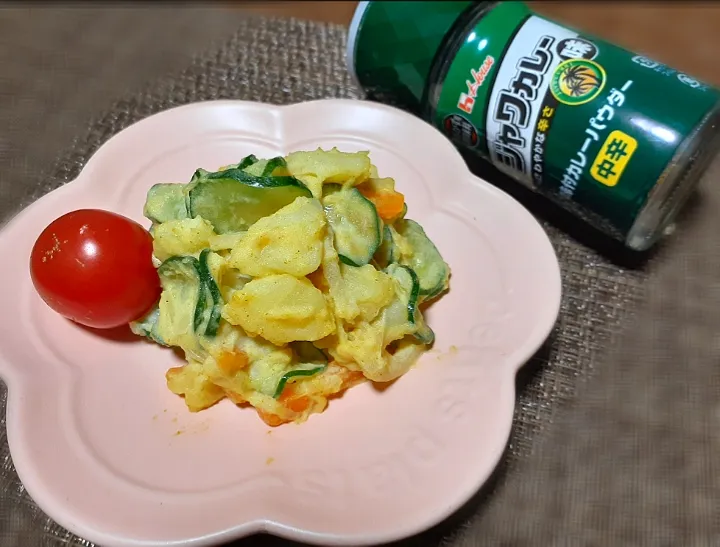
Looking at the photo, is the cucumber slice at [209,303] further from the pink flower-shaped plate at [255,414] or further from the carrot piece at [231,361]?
the pink flower-shaped plate at [255,414]

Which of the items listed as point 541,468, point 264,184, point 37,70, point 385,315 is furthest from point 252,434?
point 37,70

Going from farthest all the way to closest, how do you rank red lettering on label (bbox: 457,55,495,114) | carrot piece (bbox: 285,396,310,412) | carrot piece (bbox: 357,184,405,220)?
red lettering on label (bbox: 457,55,495,114)
carrot piece (bbox: 357,184,405,220)
carrot piece (bbox: 285,396,310,412)

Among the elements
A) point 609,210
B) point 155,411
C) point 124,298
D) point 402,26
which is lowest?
point 155,411

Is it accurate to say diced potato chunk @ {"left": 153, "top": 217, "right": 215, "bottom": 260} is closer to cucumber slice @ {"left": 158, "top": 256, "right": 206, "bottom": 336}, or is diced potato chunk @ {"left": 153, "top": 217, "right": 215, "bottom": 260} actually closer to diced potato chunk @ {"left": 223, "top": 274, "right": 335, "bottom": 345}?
cucumber slice @ {"left": 158, "top": 256, "right": 206, "bottom": 336}

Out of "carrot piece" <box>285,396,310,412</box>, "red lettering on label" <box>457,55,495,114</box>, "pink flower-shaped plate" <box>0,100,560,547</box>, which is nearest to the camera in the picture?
"pink flower-shaped plate" <box>0,100,560,547</box>

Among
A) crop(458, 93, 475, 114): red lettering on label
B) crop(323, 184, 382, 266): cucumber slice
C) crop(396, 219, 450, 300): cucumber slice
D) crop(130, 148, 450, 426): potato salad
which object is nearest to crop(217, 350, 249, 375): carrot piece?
crop(130, 148, 450, 426): potato salad

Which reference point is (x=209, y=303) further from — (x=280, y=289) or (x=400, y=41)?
(x=400, y=41)

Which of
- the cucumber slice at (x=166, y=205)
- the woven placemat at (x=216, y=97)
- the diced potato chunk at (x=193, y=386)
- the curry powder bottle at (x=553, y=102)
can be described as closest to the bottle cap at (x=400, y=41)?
the curry powder bottle at (x=553, y=102)

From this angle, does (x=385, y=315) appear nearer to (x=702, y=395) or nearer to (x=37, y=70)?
(x=702, y=395)

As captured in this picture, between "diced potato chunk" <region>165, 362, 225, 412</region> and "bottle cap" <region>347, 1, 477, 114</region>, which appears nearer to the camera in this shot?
"diced potato chunk" <region>165, 362, 225, 412</region>
